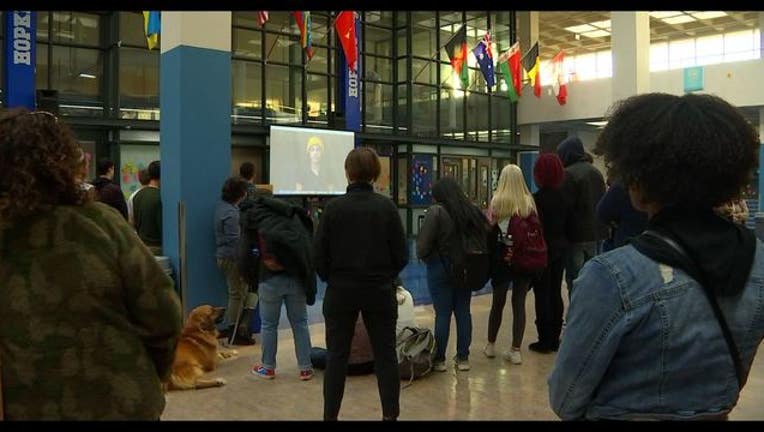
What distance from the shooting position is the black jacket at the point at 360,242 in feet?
10.6

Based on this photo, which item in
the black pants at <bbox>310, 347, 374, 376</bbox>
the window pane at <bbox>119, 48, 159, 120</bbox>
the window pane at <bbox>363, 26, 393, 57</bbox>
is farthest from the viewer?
the window pane at <bbox>363, 26, 393, 57</bbox>

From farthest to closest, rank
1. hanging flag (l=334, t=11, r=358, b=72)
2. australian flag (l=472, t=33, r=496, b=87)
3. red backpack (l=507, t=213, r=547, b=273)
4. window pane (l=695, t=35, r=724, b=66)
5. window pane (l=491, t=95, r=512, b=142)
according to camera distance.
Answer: window pane (l=695, t=35, r=724, b=66) < window pane (l=491, t=95, r=512, b=142) < australian flag (l=472, t=33, r=496, b=87) < hanging flag (l=334, t=11, r=358, b=72) < red backpack (l=507, t=213, r=547, b=273)

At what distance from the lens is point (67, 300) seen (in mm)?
1591

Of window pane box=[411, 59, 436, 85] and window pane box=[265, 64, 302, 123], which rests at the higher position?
window pane box=[411, 59, 436, 85]

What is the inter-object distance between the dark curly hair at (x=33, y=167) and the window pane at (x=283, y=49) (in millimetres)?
12791

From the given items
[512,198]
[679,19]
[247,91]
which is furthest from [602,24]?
[512,198]

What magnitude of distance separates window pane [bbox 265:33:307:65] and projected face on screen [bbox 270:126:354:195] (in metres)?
1.97

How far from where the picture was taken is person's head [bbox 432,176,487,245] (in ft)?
14.9

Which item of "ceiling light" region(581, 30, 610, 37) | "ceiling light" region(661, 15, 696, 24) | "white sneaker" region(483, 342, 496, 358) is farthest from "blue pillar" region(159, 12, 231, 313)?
"ceiling light" region(581, 30, 610, 37)

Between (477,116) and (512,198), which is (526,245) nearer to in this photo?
(512,198)

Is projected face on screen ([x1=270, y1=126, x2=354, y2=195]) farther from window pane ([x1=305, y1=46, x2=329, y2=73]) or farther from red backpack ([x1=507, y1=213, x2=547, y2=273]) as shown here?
red backpack ([x1=507, y1=213, x2=547, y2=273])

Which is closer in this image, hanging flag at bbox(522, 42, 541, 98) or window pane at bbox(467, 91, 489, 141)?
hanging flag at bbox(522, 42, 541, 98)

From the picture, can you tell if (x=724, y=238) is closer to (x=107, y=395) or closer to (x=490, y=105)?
(x=107, y=395)
